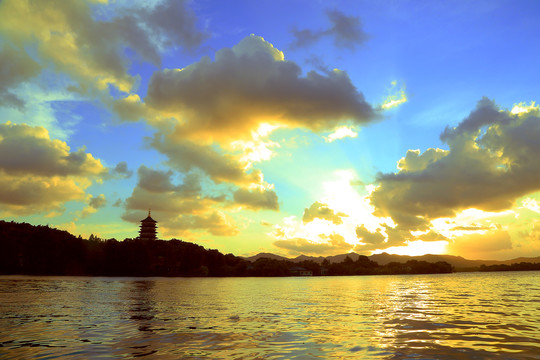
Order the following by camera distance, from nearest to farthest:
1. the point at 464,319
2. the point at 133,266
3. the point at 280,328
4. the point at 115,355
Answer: the point at 115,355, the point at 280,328, the point at 464,319, the point at 133,266

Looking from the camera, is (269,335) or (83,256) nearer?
(269,335)

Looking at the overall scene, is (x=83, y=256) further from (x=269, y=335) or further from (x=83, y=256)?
(x=269, y=335)

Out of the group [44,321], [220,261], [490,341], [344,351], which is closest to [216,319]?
[44,321]

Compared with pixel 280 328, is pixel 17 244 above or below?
above

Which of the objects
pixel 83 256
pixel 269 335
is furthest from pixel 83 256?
pixel 269 335

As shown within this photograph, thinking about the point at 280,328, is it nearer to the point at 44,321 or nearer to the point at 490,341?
the point at 490,341

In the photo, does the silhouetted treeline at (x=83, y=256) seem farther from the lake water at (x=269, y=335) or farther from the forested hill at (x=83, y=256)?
the lake water at (x=269, y=335)

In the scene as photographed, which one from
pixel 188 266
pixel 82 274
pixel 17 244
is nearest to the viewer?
pixel 17 244

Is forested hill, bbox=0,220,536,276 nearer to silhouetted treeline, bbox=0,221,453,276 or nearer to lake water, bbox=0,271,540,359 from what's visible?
silhouetted treeline, bbox=0,221,453,276

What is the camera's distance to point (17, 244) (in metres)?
130

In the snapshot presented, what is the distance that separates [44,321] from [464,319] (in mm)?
25768

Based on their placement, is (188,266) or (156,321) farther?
(188,266)

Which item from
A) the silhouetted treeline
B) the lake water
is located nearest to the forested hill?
the silhouetted treeline

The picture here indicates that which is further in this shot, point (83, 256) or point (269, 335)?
point (83, 256)
